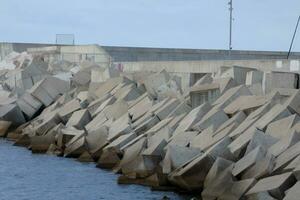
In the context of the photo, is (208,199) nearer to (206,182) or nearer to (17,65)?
(206,182)

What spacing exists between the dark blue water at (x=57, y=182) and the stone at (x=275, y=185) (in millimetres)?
2029

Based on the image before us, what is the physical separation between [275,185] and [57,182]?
5.36m

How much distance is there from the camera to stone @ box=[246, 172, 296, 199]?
896cm

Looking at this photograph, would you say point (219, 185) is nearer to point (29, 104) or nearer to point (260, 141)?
point (260, 141)

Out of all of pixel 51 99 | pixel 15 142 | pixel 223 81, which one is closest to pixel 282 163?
pixel 223 81

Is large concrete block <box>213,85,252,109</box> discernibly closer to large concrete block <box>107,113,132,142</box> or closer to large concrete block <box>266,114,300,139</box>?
large concrete block <box>266,114,300,139</box>

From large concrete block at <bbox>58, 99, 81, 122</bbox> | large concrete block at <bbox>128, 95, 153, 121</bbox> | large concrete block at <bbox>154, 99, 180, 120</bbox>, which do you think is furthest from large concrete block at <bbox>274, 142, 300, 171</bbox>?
large concrete block at <bbox>58, 99, 81, 122</bbox>

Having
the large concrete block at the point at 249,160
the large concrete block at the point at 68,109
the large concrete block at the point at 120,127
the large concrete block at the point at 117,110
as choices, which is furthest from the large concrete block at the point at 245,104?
the large concrete block at the point at 68,109

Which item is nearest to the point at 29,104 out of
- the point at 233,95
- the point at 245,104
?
the point at 233,95

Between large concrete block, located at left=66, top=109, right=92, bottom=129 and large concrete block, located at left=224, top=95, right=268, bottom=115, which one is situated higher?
large concrete block, located at left=224, top=95, right=268, bottom=115

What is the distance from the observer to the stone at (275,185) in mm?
8961

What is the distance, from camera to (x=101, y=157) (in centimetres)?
1405

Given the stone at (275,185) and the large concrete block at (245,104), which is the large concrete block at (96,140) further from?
the stone at (275,185)

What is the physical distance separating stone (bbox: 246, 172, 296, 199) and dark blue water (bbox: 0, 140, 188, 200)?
203cm
